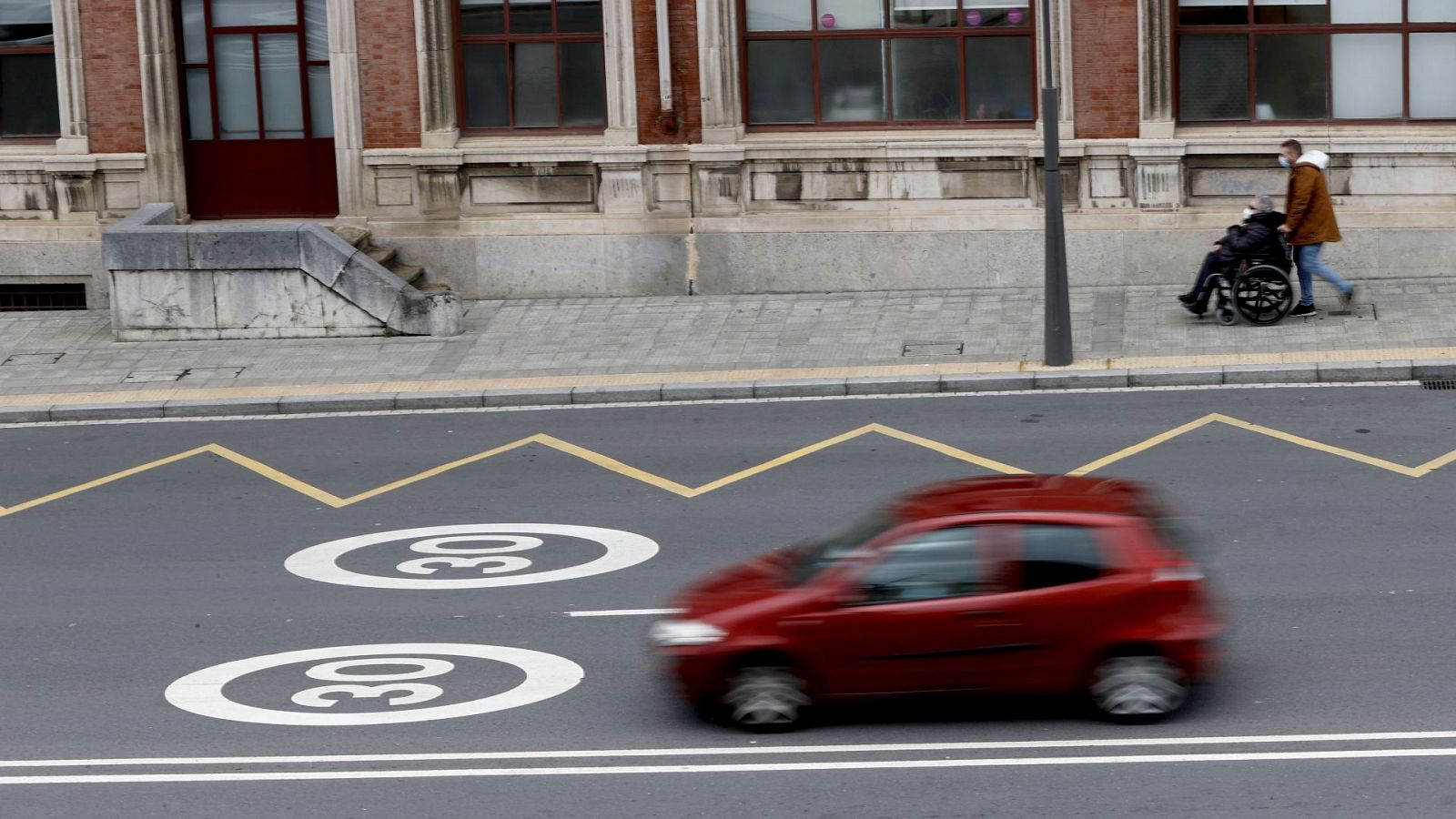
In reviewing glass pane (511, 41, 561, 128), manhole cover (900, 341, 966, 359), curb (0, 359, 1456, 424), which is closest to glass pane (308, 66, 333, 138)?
glass pane (511, 41, 561, 128)

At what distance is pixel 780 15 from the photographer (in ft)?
75.7

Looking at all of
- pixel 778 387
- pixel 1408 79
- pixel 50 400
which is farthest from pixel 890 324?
pixel 50 400

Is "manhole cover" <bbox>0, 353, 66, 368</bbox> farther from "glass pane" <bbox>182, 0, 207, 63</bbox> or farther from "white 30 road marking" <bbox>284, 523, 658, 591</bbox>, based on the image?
"white 30 road marking" <bbox>284, 523, 658, 591</bbox>

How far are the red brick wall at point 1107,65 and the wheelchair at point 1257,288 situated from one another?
10.3ft

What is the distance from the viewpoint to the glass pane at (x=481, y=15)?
2334 centimetres

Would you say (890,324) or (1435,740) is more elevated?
(890,324)

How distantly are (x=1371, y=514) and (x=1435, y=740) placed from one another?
433 centimetres

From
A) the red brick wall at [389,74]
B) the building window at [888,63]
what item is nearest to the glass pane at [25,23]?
the red brick wall at [389,74]

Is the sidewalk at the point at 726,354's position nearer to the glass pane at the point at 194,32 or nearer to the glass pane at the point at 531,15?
the glass pane at the point at 531,15

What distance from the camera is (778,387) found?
18.3m

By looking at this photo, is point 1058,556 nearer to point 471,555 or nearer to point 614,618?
point 614,618

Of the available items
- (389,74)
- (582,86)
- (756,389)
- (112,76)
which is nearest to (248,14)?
(112,76)

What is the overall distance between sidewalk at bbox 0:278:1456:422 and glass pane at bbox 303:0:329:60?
3.82m

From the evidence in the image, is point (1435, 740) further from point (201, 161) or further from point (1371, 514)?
point (201, 161)
